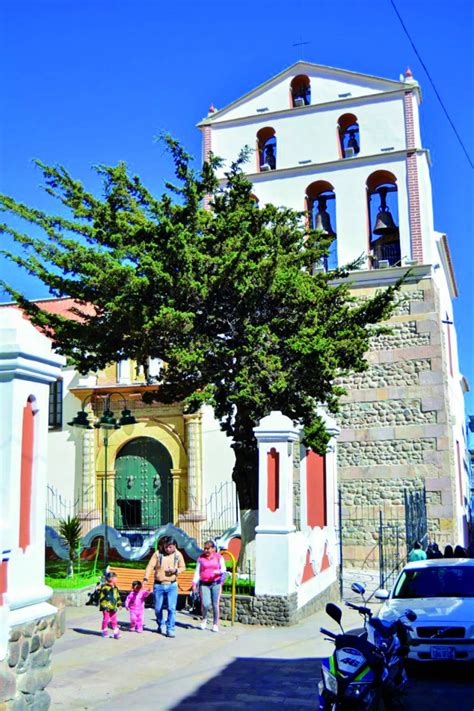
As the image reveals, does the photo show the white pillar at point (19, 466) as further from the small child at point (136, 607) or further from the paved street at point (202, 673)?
the small child at point (136, 607)

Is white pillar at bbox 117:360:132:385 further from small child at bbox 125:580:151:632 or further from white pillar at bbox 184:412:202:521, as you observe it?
small child at bbox 125:580:151:632

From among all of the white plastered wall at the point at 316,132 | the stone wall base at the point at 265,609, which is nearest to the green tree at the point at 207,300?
the stone wall base at the point at 265,609

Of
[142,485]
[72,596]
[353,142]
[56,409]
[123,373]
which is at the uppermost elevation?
[353,142]

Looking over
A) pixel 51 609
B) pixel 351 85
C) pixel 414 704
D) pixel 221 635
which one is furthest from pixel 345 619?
pixel 351 85

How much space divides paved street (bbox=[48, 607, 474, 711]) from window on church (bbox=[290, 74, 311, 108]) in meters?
16.6

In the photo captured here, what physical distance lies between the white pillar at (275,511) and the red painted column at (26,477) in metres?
7.15

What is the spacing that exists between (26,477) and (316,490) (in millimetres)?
10475

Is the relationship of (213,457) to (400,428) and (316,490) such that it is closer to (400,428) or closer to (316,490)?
(400,428)

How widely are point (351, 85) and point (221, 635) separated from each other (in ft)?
56.3

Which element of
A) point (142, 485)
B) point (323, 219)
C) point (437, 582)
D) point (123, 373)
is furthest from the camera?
point (123, 373)

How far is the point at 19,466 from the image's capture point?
18.5 ft

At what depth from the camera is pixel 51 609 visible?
19.2ft

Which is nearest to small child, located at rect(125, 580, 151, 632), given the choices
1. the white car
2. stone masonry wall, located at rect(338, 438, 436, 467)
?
the white car

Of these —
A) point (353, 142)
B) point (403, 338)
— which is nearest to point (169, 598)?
point (403, 338)
